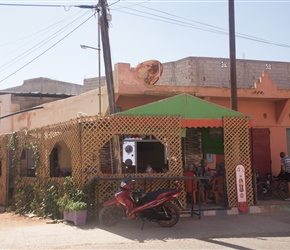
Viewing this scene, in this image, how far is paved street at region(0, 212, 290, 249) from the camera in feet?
25.5

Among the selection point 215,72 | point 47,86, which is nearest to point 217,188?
point 215,72

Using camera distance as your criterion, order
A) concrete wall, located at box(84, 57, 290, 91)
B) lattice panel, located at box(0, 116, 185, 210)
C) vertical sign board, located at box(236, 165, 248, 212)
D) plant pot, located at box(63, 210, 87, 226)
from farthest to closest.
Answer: concrete wall, located at box(84, 57, 290, 91) → vertical sign board, located at box(236, 165, 248, 212) → lattice panel, located at box(0, 116, 185, 210) → plant pot, located at box(63, 210, 87, 226)

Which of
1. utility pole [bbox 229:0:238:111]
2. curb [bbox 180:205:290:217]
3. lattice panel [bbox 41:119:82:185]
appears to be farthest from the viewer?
utility pole [bbox 229:0:238:111]

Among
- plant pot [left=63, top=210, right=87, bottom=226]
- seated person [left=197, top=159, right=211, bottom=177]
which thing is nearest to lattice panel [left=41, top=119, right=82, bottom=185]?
plant pot [left=63, top=210, right=87, bottom=226]

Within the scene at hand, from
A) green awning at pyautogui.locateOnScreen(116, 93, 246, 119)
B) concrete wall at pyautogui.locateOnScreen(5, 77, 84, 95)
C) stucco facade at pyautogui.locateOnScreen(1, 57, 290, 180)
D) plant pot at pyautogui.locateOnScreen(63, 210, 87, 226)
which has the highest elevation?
concrete wall at pyautogui.locateOnScreen(5, 77, 84, 95)

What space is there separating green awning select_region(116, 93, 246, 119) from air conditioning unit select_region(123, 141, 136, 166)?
3.24 m

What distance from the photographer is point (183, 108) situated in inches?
434

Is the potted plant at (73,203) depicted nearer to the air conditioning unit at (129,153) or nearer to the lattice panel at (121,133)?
the lattice panel at (121,133)

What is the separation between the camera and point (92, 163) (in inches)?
412

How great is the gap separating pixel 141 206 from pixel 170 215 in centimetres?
69

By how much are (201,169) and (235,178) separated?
291 centimetres

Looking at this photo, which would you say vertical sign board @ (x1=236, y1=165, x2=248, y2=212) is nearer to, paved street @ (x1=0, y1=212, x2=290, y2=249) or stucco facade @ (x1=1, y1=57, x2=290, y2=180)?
paved street @ (x1=0, y1=212, x2=290, y2=249)

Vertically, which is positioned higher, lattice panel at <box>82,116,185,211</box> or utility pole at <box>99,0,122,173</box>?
utility pole at <box>99,0,122,173</box>

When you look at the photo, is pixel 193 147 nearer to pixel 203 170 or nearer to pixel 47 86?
pixel 203 170
